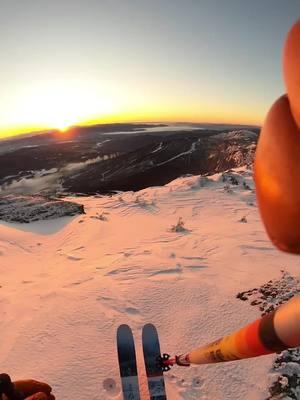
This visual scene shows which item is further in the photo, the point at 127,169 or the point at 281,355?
the point at 127,169

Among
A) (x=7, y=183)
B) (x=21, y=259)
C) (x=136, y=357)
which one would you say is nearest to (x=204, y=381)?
(x=136, y=357)

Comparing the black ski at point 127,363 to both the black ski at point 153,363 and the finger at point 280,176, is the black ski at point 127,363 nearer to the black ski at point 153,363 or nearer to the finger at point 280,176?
the black ski at point 153,363

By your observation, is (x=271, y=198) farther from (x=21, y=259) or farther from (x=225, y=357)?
(x=21, y=259)

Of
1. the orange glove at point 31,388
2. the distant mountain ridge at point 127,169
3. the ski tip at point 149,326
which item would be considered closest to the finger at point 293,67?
the orange glove at point 31,388

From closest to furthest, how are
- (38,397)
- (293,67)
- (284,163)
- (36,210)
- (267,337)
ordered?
1. (293,67)
2. (284,163)
3. (267,337)
4. (38,397)
5. (36,210)

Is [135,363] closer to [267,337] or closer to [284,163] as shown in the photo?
[267,337]

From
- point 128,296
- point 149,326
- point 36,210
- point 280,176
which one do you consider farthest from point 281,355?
point 36,210
